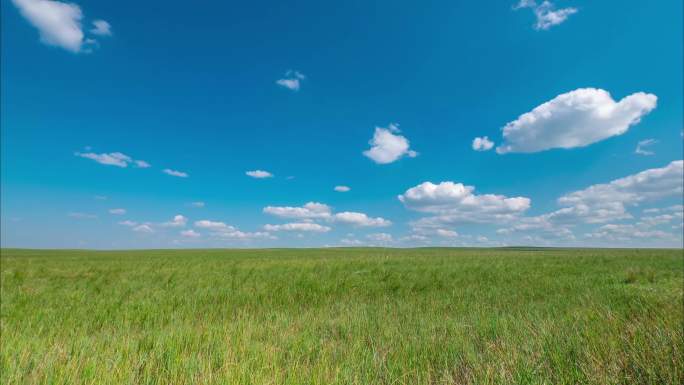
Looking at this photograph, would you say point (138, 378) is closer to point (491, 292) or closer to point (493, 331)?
point (493, 331)

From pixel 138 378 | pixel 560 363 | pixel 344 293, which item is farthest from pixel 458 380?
pixel 344 293

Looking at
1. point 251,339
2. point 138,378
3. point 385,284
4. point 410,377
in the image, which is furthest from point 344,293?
point 138,378

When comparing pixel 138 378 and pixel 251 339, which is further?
pixel 251 339

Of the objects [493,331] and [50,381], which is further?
[493,331]

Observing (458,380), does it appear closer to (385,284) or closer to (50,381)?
(50,381)

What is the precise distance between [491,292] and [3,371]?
8079 millimetres

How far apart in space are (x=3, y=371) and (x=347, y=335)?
11.1 ft

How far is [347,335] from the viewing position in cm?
399

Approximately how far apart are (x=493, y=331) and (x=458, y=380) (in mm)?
1562

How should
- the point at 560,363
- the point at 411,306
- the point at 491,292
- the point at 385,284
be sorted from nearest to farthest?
the point at 560,363 → the point at 411,306 → the point at 491,292 → the point at 385,284

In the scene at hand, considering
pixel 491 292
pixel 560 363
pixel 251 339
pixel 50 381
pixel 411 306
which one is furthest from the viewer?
pixel 491 292

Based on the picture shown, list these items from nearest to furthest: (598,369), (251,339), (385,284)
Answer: (598,369)
(251,339)
(385,284)

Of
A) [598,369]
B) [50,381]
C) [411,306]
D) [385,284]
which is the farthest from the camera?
[385,284]

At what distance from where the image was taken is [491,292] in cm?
730
